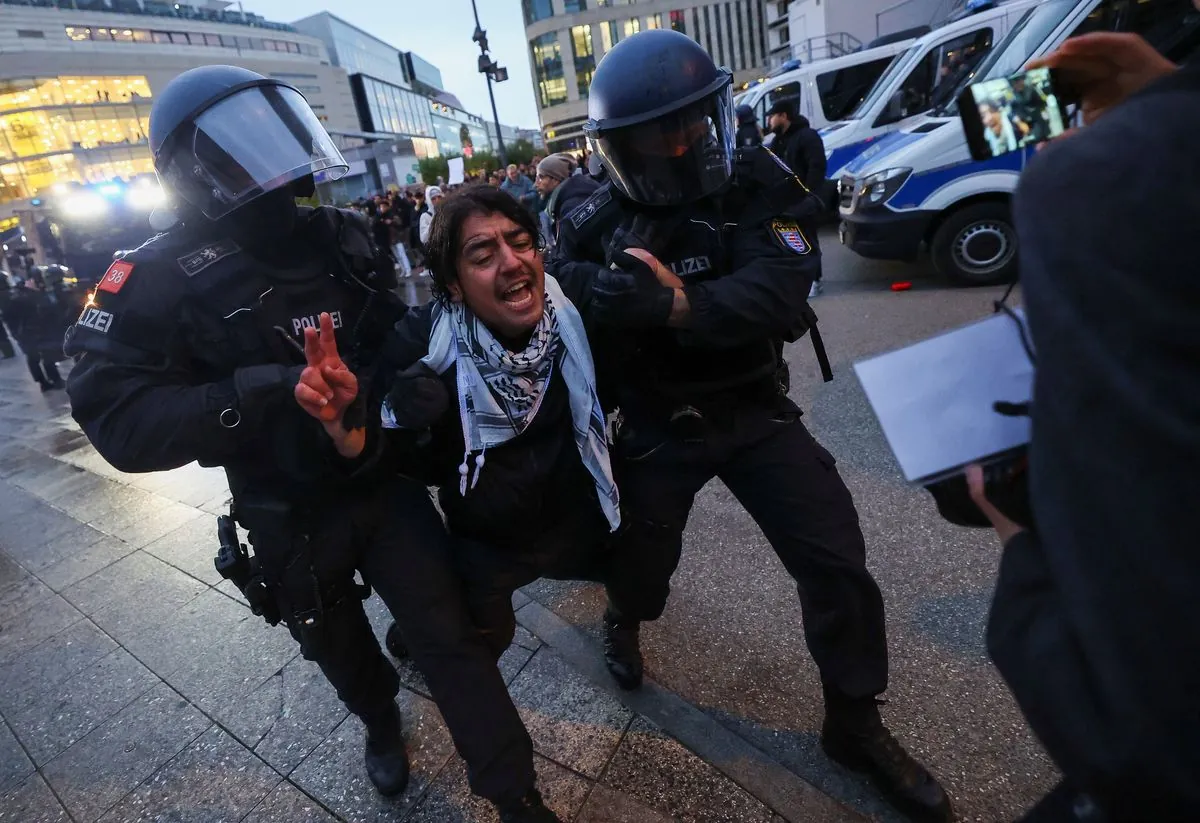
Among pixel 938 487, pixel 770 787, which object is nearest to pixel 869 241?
pixel 770 787

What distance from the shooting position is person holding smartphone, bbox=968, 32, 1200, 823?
530mm

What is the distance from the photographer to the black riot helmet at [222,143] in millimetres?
1820

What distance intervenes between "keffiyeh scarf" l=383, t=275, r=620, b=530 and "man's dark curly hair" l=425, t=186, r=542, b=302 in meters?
0.10

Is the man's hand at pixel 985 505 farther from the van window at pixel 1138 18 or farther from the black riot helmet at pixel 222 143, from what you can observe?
the van window at pixel 1138 18

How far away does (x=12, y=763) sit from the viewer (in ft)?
8.17

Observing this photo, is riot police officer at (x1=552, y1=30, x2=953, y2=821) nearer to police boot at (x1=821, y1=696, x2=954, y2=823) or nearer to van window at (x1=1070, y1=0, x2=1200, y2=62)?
police boot at (x1=821, y1=696, x2=954, y2=823)

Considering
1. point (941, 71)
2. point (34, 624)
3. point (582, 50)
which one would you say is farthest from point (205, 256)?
point (582, 50)

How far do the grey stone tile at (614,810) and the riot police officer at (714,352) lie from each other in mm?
557

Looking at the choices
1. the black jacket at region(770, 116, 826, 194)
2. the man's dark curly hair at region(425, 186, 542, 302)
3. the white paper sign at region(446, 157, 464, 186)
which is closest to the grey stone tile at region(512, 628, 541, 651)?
the man's dark curly hair at region(425, 186, 542, 302)

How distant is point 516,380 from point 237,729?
1.80m

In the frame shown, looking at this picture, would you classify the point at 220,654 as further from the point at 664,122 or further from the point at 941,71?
the point at 941,71

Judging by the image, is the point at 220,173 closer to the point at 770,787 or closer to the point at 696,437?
the point at 696,437

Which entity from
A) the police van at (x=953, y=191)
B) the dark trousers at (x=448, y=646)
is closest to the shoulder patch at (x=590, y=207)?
the dark trousers at (x=448, y=646)

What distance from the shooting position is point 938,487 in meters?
0.89
